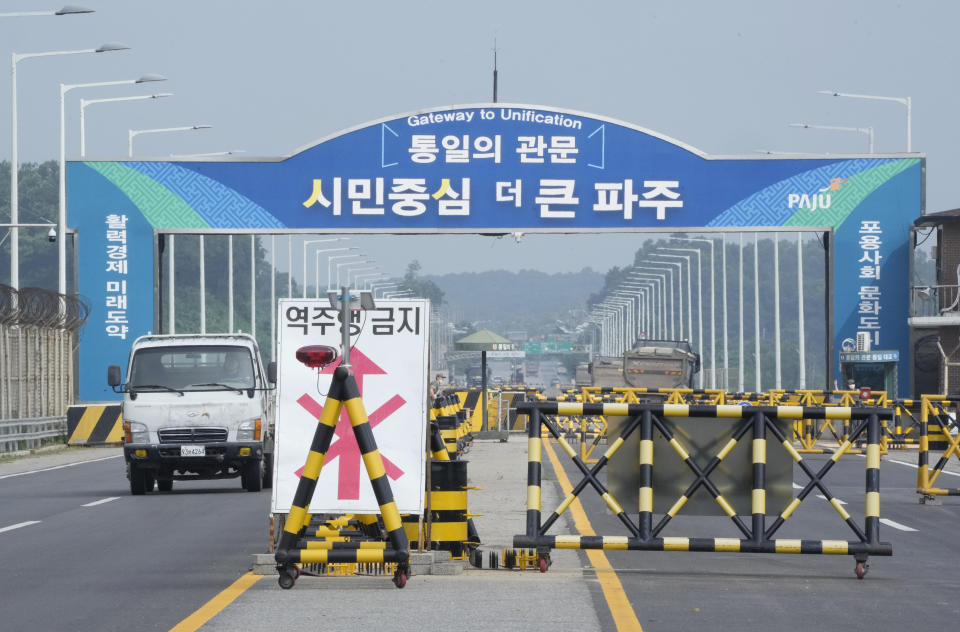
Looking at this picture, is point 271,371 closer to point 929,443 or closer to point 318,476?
point 929,443

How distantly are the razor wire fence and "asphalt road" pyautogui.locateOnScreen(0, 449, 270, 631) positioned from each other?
11.8 meters

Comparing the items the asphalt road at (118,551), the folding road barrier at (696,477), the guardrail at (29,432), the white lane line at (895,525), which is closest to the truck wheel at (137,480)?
the asphalt road at (118,551)

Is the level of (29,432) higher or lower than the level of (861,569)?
lower

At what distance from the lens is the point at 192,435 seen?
22.0 meters

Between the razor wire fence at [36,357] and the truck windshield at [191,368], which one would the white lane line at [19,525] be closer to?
the truck windshield at [191,368]

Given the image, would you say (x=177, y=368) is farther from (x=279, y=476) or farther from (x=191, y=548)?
(x=279, y=476)

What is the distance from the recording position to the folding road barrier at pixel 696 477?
1162 centimetres

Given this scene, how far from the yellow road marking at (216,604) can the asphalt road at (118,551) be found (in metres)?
0.08

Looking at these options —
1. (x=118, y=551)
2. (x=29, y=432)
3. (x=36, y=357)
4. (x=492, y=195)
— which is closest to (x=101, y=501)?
(x=118, y=551)

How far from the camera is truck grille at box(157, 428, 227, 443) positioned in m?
22.0

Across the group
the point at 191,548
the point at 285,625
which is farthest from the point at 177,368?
the point at 285,625

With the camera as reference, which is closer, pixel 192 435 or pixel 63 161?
pixel 192 435

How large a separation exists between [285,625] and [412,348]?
8.63ft

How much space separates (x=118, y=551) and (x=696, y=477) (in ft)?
17.3
